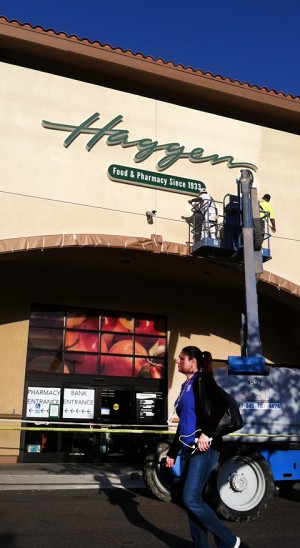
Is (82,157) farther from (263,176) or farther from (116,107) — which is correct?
(263,176)

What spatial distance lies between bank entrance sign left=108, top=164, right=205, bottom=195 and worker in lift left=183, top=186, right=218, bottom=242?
33 cm

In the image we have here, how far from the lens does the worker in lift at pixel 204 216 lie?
12.5 metres

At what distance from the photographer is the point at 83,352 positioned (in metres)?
14.4

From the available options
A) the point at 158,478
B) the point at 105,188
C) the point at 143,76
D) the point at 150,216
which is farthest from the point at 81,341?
the point at 143,76

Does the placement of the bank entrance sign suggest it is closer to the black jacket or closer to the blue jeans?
the black jacket

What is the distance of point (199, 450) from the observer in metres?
4.29

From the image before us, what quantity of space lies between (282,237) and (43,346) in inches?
270

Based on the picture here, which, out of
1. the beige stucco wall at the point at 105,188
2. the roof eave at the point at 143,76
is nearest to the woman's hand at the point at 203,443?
the beige stucco wall at the point at 105,188

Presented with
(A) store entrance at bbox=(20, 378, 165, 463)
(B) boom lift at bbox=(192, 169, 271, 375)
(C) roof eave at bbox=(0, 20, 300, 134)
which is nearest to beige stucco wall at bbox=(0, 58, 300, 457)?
(C) roof eave at bbox=(0, 20, 300, 134)

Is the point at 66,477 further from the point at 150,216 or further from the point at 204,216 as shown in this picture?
the point at 204,216

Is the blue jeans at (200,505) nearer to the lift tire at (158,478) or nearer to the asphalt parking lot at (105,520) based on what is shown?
the asphalt parking lot at (105,520)

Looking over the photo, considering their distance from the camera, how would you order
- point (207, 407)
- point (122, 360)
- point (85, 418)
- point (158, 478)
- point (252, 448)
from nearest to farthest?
point (207, 407)
point (252, 448)
point (158, 478)
point (85, 418)
point (122, 360)

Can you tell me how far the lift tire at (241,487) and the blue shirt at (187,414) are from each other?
107 inches

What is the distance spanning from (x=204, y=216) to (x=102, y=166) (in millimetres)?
2678
